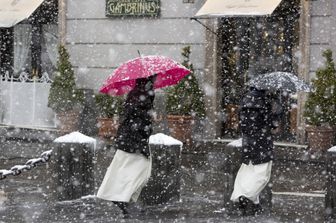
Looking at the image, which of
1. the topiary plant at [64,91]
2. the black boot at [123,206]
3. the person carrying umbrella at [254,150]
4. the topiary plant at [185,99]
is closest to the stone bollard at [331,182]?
the person carrying umbrella at [254,150]

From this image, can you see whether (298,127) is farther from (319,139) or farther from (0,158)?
(0,158)

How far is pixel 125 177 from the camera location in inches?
340

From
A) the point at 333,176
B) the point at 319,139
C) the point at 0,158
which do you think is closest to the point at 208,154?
the point at 319,139

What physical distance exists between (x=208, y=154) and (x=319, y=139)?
2.13 metres

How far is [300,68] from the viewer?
16.2m

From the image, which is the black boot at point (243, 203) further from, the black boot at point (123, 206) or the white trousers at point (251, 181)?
the black boot at point (123, 206)

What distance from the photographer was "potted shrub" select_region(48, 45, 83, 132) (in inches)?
688

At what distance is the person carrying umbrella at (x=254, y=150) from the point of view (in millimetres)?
8648

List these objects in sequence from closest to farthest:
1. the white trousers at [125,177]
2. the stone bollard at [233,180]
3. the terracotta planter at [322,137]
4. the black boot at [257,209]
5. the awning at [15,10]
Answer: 1. the white trousers at [125,177]
2. the black boot at [257,209]
3. the stone bollard at [233,180]
4. the terracotta planter at [322,137]
5. the awning at [15,10]

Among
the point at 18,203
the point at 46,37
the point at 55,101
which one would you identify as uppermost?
the point at 46,37

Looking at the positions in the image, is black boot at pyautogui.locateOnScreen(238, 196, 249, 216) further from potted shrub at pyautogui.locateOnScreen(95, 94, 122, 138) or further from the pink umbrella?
potted shrub at pyautogui.locateOnScreen(95, 94, 122, 138)

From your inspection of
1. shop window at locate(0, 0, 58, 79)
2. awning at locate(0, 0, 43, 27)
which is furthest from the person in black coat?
shop window at locate(0, 0, 58, 79)

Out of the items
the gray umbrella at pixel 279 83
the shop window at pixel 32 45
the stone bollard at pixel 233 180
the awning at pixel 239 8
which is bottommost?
the stone bollard at pixel 233 180

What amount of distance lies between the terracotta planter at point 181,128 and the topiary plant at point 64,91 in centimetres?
266
